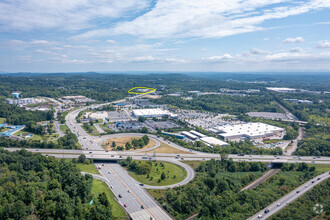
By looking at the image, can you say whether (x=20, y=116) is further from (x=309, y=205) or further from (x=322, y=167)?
(x=322, y=167)

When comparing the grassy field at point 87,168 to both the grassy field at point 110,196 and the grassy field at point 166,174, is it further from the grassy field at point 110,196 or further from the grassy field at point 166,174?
the grassy field at point 166,174

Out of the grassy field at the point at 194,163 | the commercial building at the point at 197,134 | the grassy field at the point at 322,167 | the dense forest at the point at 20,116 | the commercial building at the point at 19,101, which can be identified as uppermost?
the commercial building at the point at 19,101

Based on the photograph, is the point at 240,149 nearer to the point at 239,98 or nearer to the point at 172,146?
the point at 172,146

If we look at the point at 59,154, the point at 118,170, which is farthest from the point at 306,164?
the point at 59,154

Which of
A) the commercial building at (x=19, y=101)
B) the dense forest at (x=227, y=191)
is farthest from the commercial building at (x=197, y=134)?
the commercial building at (x=19, y=101)

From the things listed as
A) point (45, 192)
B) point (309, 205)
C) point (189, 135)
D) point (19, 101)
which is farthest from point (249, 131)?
point (19, 101)

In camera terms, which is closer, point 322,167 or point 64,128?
point 322,167

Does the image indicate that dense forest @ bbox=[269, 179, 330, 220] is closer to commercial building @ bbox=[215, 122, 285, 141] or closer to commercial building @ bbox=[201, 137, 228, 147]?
commercial building @ bbox=[201, 137, 228, 147]
